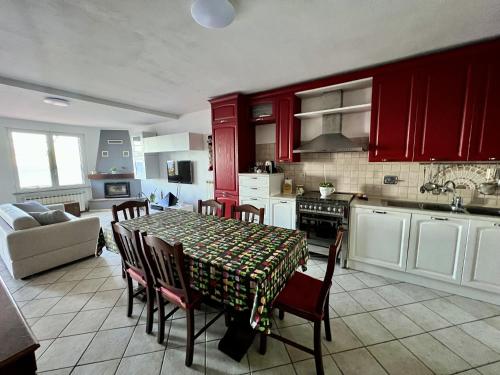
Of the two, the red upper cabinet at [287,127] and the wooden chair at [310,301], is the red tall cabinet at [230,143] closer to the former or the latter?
the red upper cabinet at [287,127]

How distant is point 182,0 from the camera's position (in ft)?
4.53

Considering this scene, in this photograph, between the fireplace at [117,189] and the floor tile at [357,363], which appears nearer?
the floor tile at [357,363]

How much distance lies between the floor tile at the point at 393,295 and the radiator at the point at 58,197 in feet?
21.9

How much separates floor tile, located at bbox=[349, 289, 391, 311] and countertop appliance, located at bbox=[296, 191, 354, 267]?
487 millimetres

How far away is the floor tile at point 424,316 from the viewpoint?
5.77 feet

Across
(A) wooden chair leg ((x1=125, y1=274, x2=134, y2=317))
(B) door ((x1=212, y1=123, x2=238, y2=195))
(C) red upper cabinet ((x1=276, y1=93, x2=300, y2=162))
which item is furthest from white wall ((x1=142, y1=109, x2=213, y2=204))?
(A) wooden chair leg ((x1=125, y1=274, x2=134, y2=317))

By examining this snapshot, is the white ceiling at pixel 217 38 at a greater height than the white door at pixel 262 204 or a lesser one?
greater

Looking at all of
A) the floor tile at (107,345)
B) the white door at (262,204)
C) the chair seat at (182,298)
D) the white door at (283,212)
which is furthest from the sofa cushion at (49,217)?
the white door at (283,212)

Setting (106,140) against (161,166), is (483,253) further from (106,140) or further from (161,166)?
(106,140)

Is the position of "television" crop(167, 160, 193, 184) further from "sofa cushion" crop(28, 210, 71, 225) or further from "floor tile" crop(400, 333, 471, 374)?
"floor tile" crop(400, 333, 471, 374)

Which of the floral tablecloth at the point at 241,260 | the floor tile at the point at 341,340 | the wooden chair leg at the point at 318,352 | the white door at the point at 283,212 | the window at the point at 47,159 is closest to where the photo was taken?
the floral tablecloth at the point at 241,260

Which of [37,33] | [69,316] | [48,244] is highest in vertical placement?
[37,33]

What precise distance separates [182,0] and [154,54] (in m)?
0.84

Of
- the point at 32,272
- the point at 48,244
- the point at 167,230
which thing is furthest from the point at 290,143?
the point at 32,272
